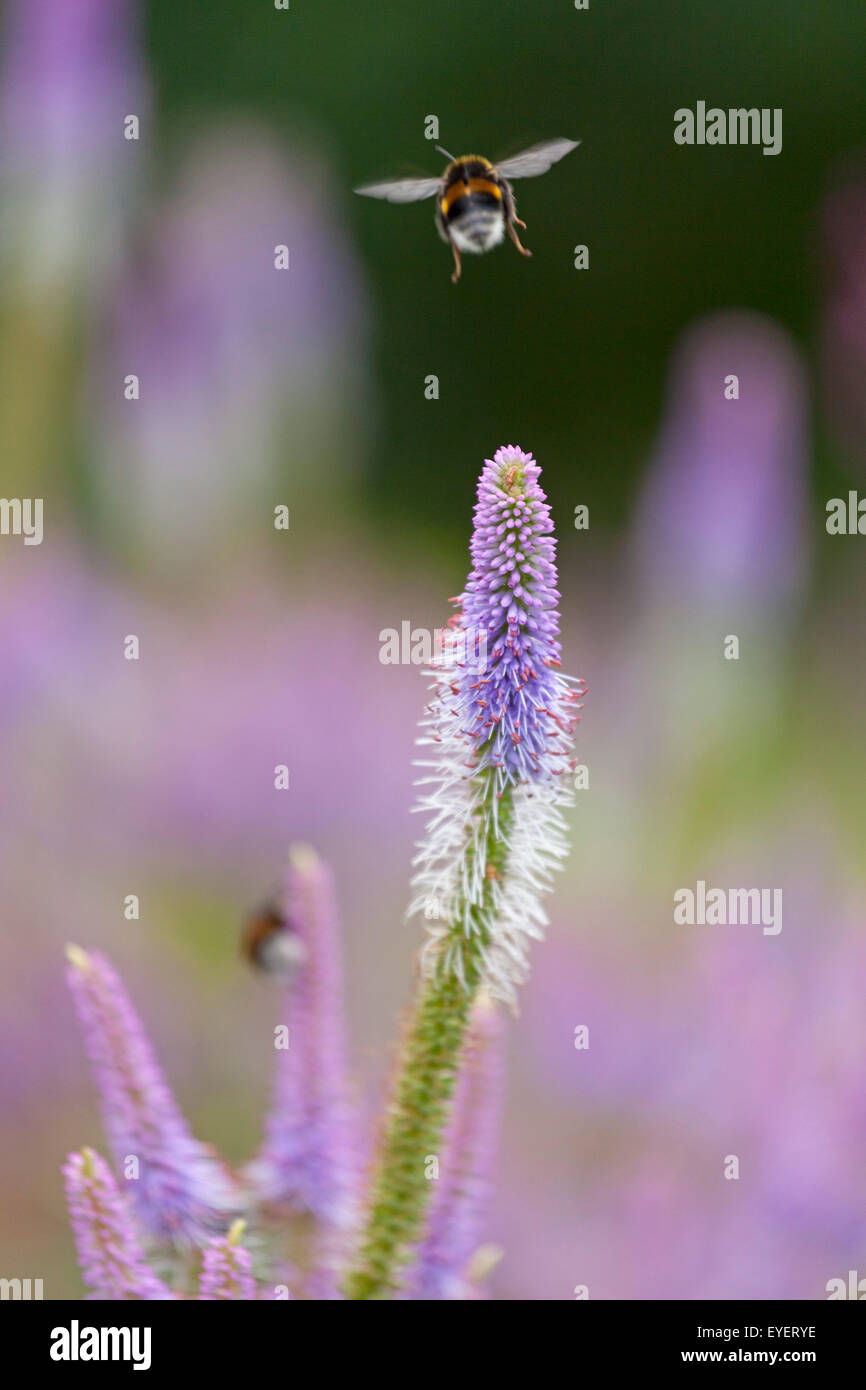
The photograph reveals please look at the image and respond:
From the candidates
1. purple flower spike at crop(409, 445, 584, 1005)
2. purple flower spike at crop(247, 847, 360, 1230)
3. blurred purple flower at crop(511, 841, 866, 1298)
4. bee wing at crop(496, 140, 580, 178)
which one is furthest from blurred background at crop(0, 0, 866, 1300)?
purple flower spike at crop(409, 445, 584, 1005)

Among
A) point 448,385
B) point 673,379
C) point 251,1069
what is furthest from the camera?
point 448,385

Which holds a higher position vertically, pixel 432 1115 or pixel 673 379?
pixel 673 379

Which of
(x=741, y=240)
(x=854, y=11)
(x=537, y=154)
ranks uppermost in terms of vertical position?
(x=854, y=11)

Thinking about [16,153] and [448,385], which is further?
[448,385]

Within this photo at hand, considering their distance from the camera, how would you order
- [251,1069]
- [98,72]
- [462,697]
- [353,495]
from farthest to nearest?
[353,495] < [98,72] < [251,1069] < [462,697]

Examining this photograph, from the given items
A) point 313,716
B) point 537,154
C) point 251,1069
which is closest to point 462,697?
point 537,154

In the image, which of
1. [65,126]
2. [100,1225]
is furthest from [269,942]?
[65,126]

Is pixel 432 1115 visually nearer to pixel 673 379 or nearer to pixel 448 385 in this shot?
pixel 673 379

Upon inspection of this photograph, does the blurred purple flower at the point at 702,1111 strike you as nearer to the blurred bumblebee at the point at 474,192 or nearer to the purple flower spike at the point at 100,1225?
the purple flower spike at the point at 100,1225
